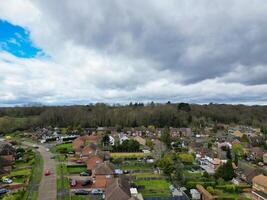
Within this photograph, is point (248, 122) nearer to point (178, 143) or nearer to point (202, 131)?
point (202, 131)

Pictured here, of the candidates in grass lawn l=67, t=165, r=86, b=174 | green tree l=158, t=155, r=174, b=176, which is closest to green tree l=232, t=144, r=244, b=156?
green tree l=158, t=155, r=174, b=176

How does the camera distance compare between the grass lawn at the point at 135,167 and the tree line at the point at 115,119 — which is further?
the tree line at the point at 115,119

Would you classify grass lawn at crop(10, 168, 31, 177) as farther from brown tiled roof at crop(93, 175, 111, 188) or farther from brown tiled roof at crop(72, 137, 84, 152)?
brown tiled roof at crop(72, 137, 84, 152)

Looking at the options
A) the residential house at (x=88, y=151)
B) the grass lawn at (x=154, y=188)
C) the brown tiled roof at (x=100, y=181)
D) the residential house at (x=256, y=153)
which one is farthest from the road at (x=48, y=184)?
the residential house at (x=256, y=153)

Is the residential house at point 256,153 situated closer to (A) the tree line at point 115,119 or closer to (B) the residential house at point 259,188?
(B) the residential house at point 259,188

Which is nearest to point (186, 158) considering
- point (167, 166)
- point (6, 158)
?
point (167, 166)

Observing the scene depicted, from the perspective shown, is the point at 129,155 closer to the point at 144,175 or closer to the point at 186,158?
the point at 186,158
